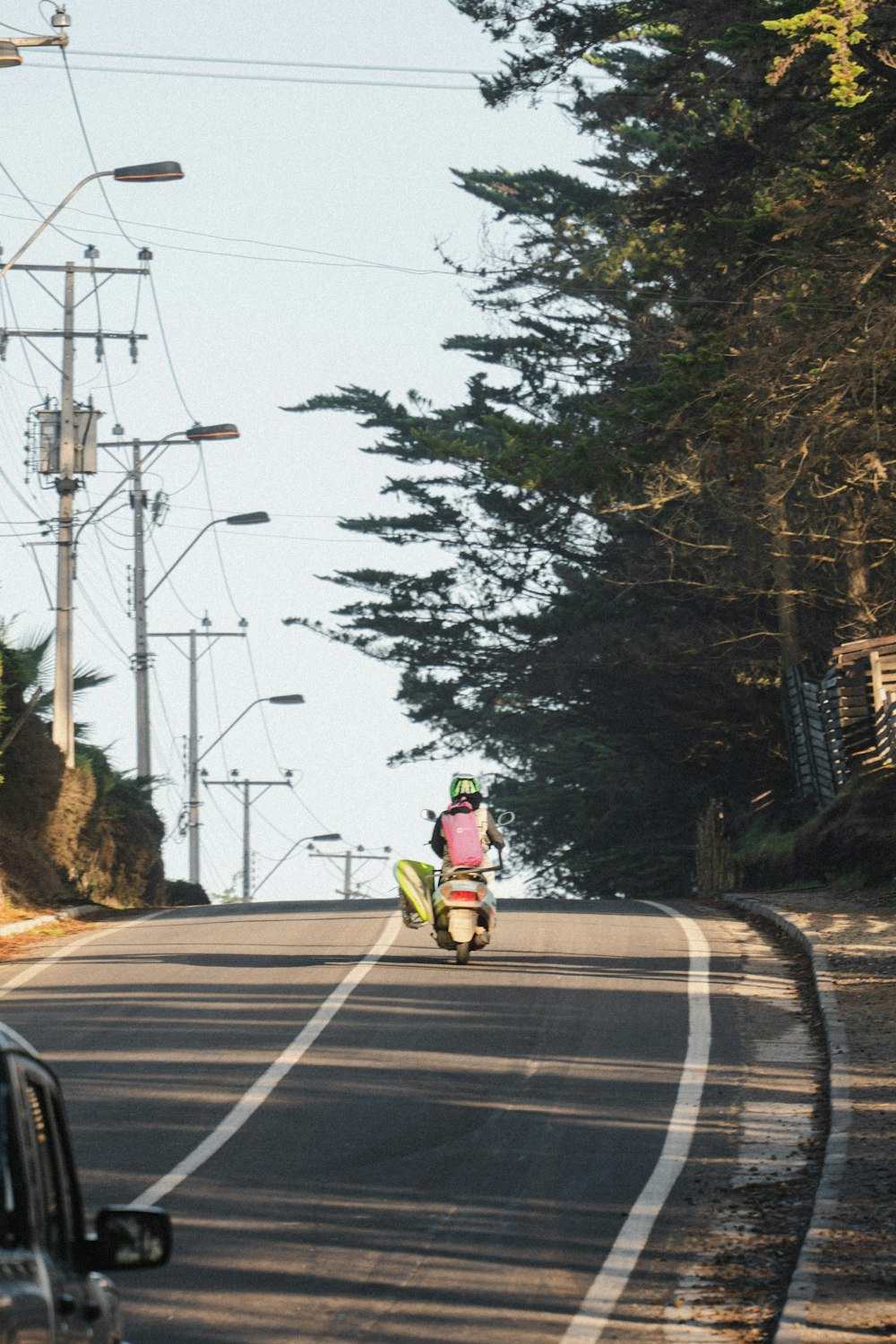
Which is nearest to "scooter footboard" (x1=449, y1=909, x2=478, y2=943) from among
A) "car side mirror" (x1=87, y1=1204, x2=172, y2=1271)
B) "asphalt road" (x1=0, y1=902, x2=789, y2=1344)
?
"asphalt road" (x1=0, y1=902, x2=789, y2=1344)

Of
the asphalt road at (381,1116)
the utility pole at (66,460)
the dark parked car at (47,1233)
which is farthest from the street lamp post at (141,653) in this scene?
the dark parked car at (47,1233)

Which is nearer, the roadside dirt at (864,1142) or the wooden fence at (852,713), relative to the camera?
the roadside dirt at (864,1142)

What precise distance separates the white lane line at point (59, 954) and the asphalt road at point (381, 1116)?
0.46ft

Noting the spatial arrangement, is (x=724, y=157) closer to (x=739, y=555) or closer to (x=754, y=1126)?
(x=754, y=1126)

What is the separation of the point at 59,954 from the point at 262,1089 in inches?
320

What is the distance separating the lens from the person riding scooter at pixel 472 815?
1878 cm

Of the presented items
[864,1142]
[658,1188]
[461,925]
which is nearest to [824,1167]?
[864,1142]

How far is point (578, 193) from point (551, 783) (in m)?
16.7

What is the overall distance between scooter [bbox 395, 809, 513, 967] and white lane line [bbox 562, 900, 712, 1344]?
2.44 meters

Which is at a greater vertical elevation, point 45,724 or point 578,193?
point 578,193

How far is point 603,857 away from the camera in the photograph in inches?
1900

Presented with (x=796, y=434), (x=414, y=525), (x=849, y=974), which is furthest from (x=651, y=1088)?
(x=414, y=525)

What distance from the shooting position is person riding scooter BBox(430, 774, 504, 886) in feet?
61.6

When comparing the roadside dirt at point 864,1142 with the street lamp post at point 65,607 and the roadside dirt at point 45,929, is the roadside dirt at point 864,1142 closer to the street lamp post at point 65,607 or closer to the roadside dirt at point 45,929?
the roadside dirt at point 45,929
